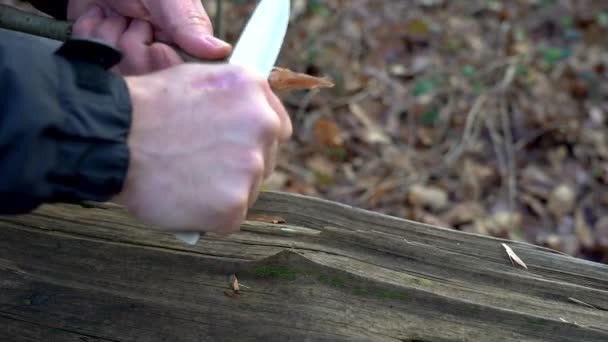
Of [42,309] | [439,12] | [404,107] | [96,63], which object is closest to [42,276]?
[42,309]

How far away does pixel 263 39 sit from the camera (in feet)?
3.71

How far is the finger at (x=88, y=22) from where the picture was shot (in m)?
1.31

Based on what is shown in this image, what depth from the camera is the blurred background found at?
8.08 feet

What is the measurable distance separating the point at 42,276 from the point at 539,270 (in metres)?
0.91

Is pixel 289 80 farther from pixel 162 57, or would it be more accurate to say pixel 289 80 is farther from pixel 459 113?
pixel 459 113

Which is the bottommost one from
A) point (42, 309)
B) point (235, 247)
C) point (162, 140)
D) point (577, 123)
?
point (42, 309)

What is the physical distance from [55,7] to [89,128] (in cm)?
84

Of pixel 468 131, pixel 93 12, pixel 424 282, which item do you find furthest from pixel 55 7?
pixel 468 131

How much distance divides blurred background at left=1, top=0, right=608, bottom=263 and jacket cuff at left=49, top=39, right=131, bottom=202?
1.36 m

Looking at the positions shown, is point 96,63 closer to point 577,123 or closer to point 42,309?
point 42,309

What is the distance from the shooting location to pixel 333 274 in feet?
3.58

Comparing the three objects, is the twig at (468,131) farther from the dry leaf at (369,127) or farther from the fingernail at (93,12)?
the fingernail at (93,12)

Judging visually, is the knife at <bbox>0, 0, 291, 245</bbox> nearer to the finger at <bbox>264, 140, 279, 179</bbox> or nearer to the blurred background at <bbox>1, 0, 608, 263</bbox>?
the finger at <bbox>264, 140, 279, 179</bbox>

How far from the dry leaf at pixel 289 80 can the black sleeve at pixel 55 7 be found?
0.65m
